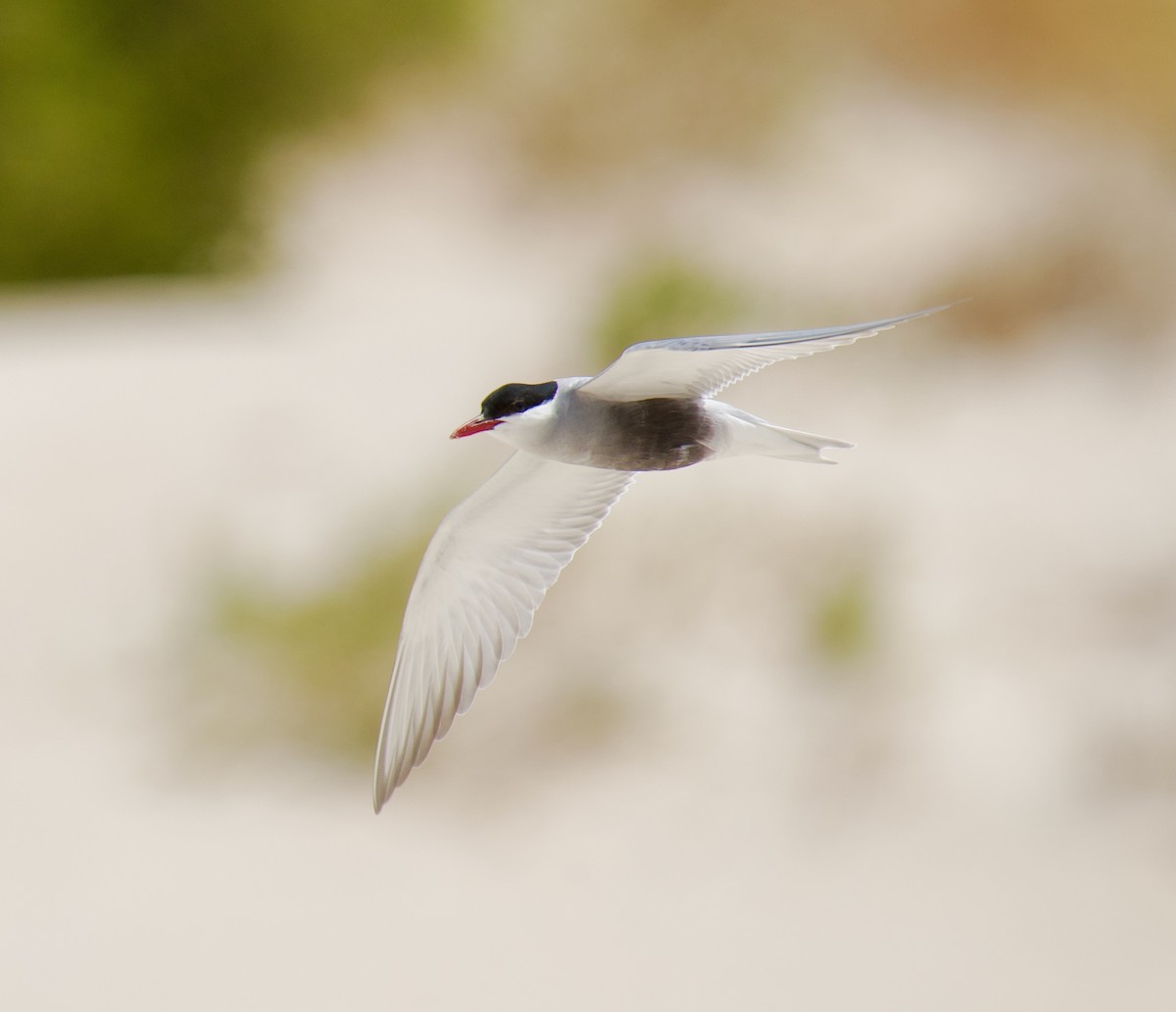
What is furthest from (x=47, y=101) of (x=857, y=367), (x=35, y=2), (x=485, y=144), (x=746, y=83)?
(x=857, y=367)

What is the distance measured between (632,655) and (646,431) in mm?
3593

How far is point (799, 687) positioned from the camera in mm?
5777

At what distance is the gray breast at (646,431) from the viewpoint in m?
1.85

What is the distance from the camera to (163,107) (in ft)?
30.9

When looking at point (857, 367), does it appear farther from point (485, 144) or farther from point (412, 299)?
point (485, 144)

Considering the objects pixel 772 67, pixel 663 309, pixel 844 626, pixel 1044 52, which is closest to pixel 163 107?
pixel 772 67

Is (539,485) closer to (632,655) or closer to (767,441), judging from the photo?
(767,441)

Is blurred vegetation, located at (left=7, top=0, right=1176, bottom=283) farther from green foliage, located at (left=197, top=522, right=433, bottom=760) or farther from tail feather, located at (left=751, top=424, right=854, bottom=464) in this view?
tail feather, located at (left=751, top=424, right=854, bottom=464)

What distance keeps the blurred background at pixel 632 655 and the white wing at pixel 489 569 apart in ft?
8.12

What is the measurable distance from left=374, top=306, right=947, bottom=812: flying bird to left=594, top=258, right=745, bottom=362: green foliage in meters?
2.75

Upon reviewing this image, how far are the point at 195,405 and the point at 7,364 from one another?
1.03 meters

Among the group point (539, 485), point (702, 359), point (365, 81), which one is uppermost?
point (365, 81)

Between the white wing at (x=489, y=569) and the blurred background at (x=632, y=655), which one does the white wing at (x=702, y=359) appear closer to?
the white wing at (x=489, y=569)

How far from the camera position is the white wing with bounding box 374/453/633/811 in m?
2.32
